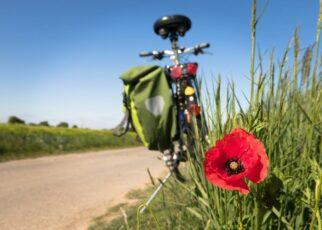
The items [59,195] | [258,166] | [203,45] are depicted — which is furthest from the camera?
[59,195]

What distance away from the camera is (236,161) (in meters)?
1.02

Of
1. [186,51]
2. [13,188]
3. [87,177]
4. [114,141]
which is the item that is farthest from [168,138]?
[114,141]

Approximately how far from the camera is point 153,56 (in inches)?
161

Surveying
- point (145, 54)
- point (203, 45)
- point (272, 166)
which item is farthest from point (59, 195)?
point (272, 166)

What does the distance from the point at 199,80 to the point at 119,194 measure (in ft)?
11.5

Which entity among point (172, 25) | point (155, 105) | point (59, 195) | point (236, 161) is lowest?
point (59, 195)

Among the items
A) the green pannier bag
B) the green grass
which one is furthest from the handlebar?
the green grass

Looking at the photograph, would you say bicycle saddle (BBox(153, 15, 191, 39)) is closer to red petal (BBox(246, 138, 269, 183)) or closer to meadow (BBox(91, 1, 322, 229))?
meadow (BBox(91, 1, 322, 229))

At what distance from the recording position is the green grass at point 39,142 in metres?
12.3

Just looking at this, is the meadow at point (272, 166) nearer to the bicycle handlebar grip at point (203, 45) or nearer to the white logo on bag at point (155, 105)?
the white logo on bag at point (155, 105)

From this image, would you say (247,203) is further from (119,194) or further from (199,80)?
(119,194)

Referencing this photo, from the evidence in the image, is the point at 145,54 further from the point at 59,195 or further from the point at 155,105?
the point at 59,195

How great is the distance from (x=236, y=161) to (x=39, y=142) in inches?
564

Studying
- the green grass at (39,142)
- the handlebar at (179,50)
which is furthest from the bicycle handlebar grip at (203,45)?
the green grass at (39,142)
